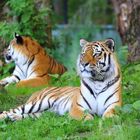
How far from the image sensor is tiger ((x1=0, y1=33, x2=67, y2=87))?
477 inches

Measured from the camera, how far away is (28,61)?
1230 cm

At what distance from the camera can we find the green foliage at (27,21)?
1302cm

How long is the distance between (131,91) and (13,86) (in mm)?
2630

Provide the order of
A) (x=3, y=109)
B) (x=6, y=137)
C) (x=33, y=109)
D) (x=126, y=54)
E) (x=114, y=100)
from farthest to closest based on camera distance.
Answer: (x=126, y=54) < (x=3, y=109) < (x=33, y=109) < (x=114, y=100) < (x=6, y=137)

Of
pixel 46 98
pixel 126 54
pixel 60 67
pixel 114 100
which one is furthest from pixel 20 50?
pixel 114 100

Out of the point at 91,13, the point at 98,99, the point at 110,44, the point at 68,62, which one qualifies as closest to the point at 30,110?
the point at 98,99

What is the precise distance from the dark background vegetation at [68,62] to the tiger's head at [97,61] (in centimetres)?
46

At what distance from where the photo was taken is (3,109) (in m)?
8.83

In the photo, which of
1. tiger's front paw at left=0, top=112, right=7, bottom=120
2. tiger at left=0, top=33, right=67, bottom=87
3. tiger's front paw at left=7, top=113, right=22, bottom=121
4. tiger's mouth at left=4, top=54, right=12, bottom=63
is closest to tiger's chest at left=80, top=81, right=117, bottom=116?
tiger's front paw at left=7, top=113, right=22, bottom=121

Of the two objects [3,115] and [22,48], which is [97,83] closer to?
[3,115]

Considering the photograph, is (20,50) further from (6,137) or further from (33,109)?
(6,137)

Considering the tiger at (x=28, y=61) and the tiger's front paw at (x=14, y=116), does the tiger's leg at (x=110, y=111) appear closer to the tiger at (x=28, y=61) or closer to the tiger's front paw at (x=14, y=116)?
the tiger's front paw at (x=14, y=116)

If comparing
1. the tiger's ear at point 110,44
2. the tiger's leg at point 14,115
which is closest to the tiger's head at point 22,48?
the tiger's leg at point 14,115

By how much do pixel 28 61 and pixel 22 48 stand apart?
10.8 inches
